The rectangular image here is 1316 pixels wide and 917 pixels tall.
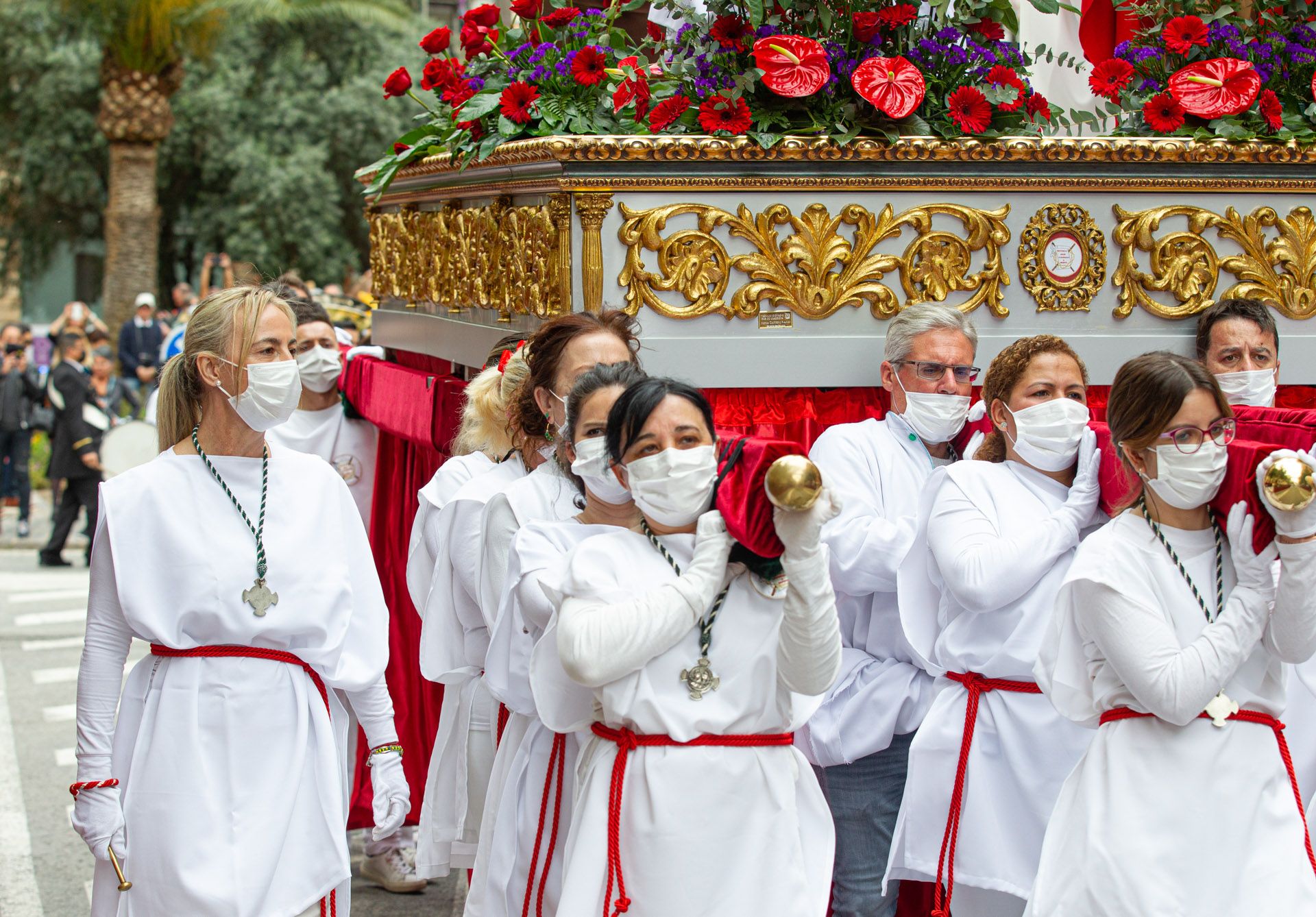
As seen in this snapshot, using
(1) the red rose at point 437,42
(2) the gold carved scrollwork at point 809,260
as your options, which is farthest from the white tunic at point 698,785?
(1) the red rose at point 437,42

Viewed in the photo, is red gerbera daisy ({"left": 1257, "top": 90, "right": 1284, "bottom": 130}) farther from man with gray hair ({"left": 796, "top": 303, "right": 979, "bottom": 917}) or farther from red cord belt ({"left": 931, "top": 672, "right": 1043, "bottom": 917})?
red cord belt ({"left": 931, "top": 672, "right": 1043, "bottom": 917})

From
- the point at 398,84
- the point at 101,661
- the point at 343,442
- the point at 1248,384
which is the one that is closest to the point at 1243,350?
the point at 1248,384

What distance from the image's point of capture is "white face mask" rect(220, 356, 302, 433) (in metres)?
3.70

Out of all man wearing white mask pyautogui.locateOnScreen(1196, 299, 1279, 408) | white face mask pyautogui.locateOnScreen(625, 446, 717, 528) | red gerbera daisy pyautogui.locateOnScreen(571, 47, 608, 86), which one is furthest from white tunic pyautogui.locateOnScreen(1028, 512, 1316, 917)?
red gerbera daisy pyautogui.locateOnScreen(571, 47, 608, 86)

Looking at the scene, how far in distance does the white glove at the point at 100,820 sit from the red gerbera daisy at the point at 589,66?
2400mm

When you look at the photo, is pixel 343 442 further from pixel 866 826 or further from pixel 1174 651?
pixel 1174 651

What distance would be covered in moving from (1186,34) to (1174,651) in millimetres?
2869

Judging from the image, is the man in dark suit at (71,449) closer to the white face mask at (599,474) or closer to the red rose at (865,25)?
the red rose at (865,25)

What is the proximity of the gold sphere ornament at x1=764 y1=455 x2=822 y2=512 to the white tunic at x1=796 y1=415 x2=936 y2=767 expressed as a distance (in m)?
1.38

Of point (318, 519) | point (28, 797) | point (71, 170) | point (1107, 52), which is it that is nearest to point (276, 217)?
point (71, 170)

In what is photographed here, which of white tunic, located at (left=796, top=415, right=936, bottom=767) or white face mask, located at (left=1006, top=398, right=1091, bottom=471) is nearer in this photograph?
white face mask, located at (left=1006, top=398, right=1091, bottom=471)

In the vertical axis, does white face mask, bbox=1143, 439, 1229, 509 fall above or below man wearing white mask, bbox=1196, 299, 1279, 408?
below

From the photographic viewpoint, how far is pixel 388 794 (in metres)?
3.78

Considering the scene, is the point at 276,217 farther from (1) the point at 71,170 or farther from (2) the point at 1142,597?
(2) the point at 1142,597
